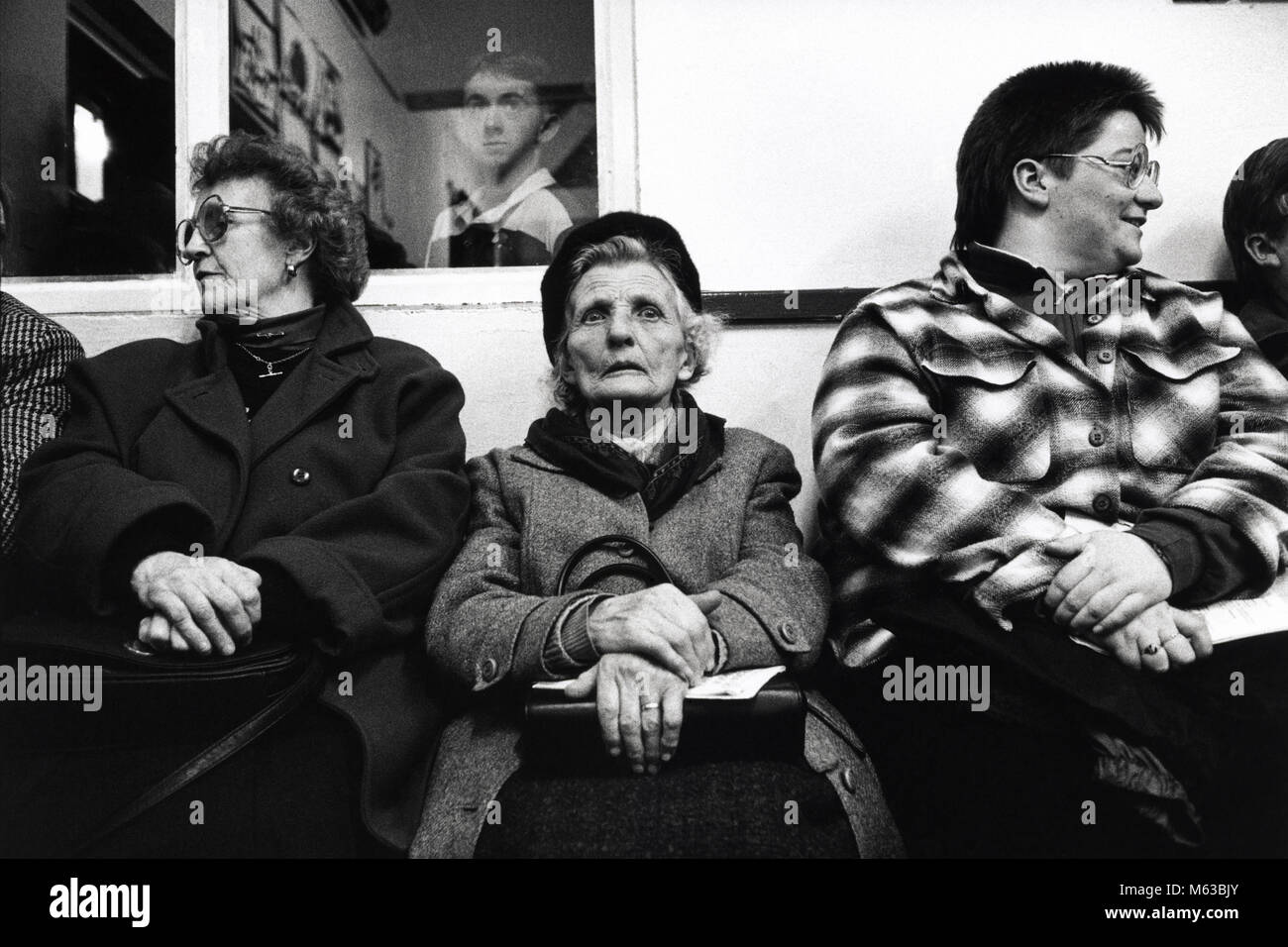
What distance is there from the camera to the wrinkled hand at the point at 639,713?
1.52 m

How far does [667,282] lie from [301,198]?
0.81m

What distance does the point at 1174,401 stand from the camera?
1.92 metres

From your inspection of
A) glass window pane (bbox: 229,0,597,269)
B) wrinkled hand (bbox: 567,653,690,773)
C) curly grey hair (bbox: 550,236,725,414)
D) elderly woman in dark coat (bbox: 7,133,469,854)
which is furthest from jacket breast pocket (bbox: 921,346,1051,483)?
glass window pane (bbox: 229,0,597,269)

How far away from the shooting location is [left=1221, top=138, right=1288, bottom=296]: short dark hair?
2.26 m

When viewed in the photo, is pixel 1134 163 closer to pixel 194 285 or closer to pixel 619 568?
pixel 619 568

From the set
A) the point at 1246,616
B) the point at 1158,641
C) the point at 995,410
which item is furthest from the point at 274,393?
the point at 1246,616

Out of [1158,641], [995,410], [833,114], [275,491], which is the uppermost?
[833,114]

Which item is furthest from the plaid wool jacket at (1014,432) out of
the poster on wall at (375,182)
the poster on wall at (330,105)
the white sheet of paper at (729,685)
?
the poster on wall at (330,105)

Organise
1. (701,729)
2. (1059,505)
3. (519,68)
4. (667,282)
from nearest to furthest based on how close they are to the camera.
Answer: (701,729)
(1059,505)
(667,282)
(519,68)

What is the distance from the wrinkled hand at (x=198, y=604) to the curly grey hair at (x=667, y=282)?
26.6 inches

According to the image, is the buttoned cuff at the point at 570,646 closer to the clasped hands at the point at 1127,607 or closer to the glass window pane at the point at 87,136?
the clasped hands at the point at 1127,607
